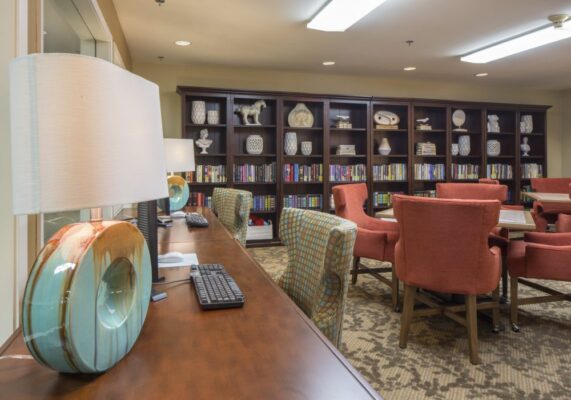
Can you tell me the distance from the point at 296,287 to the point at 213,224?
1.15m

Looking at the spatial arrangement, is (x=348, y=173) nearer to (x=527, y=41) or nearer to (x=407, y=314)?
(x=527, y=41)

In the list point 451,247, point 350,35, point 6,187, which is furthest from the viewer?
point 350,35

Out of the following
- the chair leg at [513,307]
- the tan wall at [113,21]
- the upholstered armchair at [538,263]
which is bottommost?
the chair leg at [513,307]

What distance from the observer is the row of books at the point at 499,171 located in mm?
6223

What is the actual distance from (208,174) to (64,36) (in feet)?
9.84

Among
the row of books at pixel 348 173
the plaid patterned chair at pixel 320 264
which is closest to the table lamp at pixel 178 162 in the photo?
the plaid patterned chair at pixel 320 264

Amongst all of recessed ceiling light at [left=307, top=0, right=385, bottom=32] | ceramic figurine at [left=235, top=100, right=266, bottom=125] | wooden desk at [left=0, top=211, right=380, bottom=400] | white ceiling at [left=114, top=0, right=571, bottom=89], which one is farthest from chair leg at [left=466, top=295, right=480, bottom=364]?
ceramic figurine at [left=235, top=100, right=266, bottom=125]

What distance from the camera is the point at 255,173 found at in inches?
211

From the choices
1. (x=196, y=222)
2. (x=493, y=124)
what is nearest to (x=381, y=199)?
(x=493, y=124)

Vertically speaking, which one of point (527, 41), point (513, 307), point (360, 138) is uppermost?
point (527, 41)

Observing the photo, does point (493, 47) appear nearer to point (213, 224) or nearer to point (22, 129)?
point (213, 224)

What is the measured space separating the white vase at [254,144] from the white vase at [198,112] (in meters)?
0.67

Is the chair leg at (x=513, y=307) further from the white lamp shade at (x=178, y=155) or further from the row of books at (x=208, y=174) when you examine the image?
the row of books at (x=208, y=174)

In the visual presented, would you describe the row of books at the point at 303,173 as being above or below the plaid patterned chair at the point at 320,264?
above
